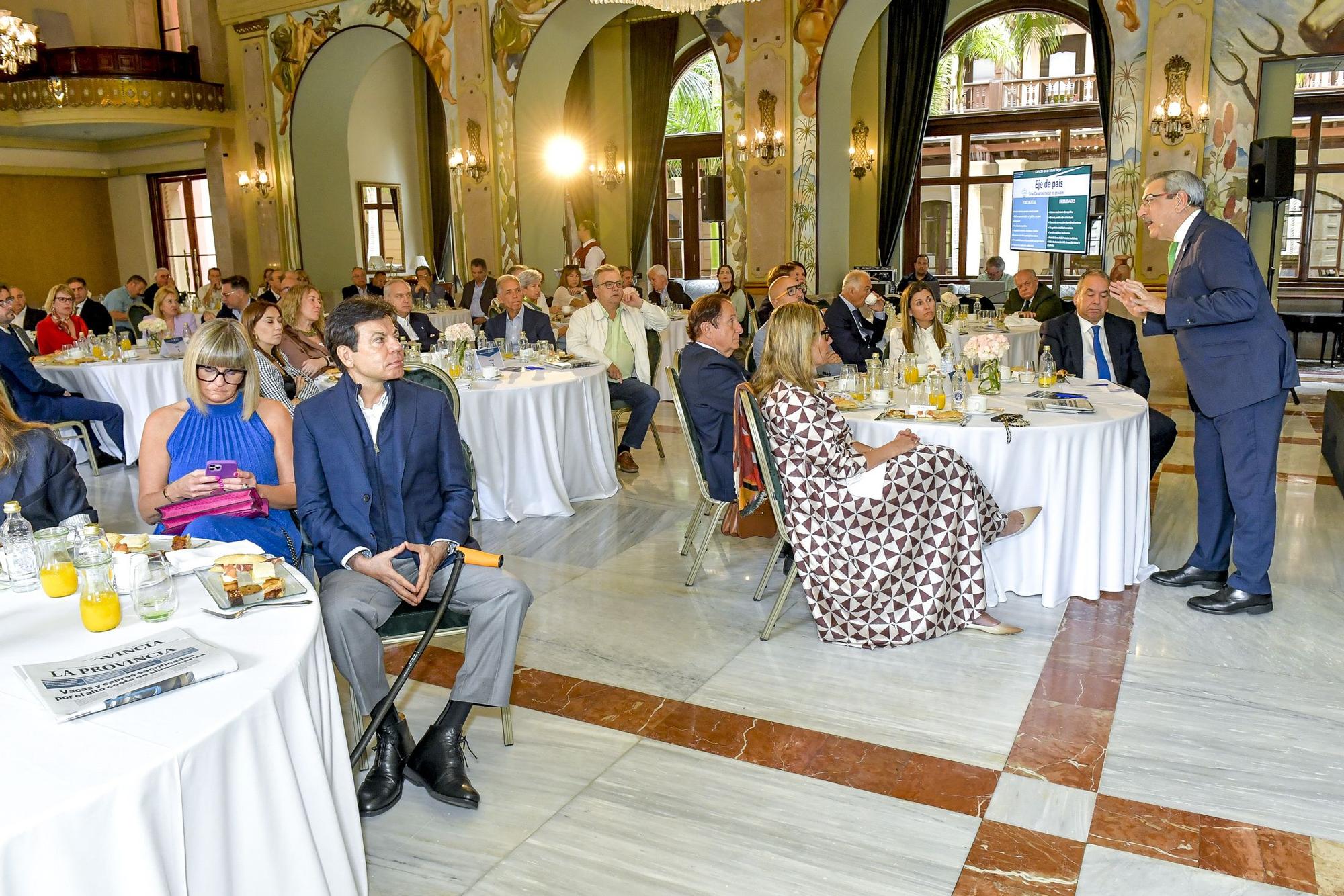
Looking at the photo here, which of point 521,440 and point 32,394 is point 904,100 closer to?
point 521,440

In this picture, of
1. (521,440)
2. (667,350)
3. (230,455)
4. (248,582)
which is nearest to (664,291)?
(667,350)

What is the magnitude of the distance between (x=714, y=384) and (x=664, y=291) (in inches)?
272

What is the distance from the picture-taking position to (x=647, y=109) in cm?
1627

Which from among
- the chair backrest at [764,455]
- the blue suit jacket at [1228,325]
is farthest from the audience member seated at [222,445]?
the blue suit jacket at [1228,325]

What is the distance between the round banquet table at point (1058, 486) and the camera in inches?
160

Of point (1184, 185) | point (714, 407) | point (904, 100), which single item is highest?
point (904, 100)

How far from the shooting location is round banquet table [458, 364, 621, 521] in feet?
18.5

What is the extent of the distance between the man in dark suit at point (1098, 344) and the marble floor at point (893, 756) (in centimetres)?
138

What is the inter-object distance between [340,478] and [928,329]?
4.00 meters

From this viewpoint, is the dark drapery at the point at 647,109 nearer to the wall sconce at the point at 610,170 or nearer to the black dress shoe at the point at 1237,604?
the wall sconce at the point at 610,170

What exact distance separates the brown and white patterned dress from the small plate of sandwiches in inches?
75.6

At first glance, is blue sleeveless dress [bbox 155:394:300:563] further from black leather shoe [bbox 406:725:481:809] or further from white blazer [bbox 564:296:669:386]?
white blazer [bbox 564:296:669:386]

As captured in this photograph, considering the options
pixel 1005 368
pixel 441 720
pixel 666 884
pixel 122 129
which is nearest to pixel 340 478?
pixel 441 720

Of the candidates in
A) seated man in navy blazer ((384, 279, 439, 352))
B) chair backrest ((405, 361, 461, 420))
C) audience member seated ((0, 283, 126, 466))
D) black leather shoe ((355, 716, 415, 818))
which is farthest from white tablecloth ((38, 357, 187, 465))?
black leather shoe ((355, 716, 415, 818))
